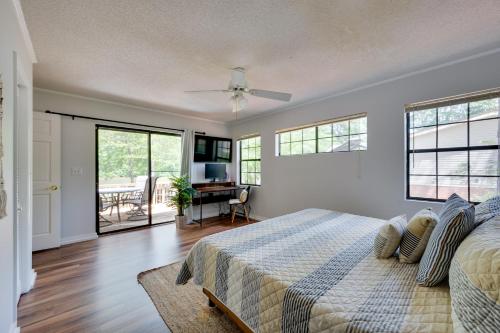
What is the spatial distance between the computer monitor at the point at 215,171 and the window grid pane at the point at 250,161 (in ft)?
1.62

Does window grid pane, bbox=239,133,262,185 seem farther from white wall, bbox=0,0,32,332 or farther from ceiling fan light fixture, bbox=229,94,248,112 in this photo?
white wall, bbox=0,0,32,332

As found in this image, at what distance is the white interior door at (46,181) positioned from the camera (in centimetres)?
303

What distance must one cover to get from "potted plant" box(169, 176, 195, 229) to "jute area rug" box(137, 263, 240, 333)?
1.92 m

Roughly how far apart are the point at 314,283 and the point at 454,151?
2.57 metres

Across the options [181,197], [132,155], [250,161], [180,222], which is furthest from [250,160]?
[132,155]

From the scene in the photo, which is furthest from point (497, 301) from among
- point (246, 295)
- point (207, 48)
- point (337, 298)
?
point (207, 48)

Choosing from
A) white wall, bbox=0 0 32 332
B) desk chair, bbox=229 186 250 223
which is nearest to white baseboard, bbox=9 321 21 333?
white wall, bbox=0 0 32 332

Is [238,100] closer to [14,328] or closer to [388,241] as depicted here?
[388,241]

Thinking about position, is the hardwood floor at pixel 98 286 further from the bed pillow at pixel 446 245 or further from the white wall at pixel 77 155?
the bed pillow at pixel 446 245

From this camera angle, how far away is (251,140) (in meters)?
5.23

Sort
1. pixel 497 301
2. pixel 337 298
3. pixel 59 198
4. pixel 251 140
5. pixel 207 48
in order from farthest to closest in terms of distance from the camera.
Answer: pixel 251 140
pixel 59 198
pixel 207 48
pixel 337 298
pixel 497 301

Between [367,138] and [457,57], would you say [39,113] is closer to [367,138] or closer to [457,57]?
[367,138]

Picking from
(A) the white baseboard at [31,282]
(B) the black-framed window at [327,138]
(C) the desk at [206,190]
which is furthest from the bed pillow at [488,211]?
(C) the desk at [206,190]

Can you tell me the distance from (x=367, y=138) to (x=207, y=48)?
8.20 ft
